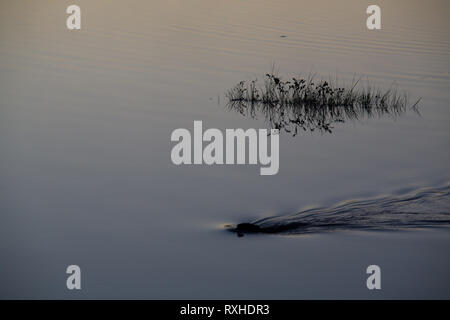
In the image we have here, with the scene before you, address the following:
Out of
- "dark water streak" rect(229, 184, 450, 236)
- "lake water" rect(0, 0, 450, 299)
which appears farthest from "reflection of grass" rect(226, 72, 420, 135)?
"dark water streak" rect(229, 184, 450, 236)

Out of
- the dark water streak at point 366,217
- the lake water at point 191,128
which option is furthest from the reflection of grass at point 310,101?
the dark water streak at point 366,217

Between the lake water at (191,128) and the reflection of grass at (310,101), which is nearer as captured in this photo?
the lake water at (191,128)

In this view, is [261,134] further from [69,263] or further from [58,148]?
[69,263]

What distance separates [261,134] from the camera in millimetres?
8406

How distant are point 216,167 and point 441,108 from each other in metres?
3.69

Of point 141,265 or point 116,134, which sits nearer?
point 141,265

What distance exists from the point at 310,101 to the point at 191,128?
6.19 ft

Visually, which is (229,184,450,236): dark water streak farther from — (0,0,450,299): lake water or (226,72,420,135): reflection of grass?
(226,72,420,135): reflection of grass

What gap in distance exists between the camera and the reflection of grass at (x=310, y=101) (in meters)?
9.12

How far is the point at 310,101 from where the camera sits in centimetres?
945

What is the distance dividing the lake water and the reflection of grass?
25cm

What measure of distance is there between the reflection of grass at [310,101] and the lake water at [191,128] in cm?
25

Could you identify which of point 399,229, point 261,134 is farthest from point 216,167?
point 399,229

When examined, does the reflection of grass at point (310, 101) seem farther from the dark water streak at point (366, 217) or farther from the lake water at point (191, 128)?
the dark water streak at point (366, 217)
